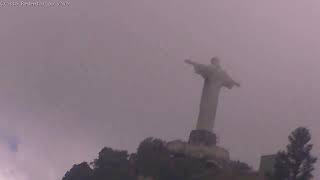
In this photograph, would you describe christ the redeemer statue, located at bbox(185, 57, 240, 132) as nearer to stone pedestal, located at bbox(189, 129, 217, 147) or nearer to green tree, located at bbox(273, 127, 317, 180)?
stone pedestal, located at bbox(189, 129, 217, 147)

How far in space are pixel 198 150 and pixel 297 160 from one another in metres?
26.7

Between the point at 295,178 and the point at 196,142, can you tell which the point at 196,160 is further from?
the point at 295,178

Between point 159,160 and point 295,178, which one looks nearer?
point 295,178

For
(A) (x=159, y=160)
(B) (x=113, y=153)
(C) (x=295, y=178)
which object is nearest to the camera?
(C) (x=295, y=178)

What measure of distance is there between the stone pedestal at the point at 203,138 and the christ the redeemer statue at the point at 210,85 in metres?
2.80

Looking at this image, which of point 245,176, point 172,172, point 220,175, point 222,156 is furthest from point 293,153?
point 222,156

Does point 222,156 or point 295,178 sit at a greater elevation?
point 222,156

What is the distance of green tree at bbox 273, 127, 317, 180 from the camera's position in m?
48.3

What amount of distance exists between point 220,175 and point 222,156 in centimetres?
1562

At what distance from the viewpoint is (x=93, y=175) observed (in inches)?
2785

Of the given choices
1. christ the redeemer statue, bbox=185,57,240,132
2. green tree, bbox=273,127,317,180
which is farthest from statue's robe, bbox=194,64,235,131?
green tree, bbox=273,127,317,180

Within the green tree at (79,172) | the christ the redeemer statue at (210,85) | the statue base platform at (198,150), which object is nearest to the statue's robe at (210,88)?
the christ the redeemer statue at (210,85)

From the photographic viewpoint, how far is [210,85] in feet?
274

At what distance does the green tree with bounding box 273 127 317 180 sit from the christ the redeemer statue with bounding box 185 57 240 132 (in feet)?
105
